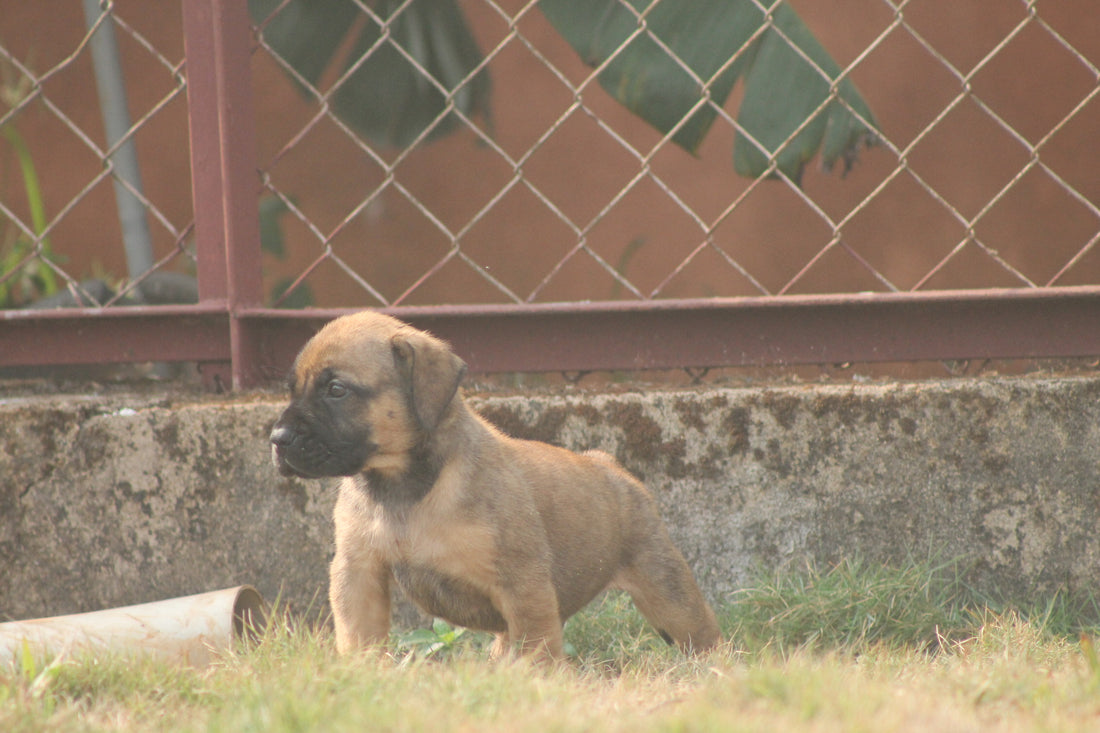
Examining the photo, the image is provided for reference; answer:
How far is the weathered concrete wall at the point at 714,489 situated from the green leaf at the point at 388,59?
12.8ft

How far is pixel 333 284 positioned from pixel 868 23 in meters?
3.98

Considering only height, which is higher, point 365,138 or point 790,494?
point 365,138

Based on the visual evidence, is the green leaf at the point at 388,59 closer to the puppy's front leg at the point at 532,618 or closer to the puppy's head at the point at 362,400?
the puppy's head at the point at 362,400

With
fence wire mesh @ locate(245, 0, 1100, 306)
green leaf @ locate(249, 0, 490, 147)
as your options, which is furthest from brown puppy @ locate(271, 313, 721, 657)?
green leaf @ locate(249, 0, 490, 147)

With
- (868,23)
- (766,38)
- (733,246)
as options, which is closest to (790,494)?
(766,38)

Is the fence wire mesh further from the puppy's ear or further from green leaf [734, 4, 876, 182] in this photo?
the puppy's ear

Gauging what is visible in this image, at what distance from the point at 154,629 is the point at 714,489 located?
1.92 m

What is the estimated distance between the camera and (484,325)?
12.9 feet

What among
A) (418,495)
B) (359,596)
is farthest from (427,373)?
(359,596)

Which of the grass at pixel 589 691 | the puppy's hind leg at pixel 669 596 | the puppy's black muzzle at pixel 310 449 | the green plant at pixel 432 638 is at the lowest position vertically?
the green plant at pixel 432 638

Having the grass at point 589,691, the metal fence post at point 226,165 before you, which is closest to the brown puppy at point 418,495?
the grass at point 589,691

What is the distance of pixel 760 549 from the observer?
3.72m

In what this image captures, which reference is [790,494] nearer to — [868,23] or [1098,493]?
[1098,493]

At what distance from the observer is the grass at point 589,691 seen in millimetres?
2000
